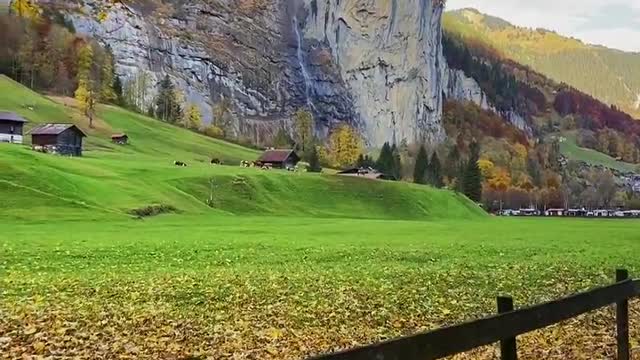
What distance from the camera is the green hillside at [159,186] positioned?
2987 inches

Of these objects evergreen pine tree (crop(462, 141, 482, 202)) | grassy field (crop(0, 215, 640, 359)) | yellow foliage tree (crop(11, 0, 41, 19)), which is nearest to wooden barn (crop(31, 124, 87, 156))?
grassy field (crop(0, 215, 640, 359))

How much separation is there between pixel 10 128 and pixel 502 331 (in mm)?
141021

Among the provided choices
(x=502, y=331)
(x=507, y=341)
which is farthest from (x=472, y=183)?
(x=502, y=331)

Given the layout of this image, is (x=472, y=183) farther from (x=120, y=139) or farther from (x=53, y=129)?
(x=53, y=129)

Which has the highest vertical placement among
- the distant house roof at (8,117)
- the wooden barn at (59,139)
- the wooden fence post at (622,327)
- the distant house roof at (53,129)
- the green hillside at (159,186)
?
the distant house roof at (8,117)

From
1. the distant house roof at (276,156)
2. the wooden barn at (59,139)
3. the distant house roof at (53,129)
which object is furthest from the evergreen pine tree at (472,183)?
the distant house roof at (53,129)

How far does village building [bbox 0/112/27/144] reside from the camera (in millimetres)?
132875

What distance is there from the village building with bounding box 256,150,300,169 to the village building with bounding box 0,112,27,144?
1963 inches

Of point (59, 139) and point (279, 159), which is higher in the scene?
point (59, 139)

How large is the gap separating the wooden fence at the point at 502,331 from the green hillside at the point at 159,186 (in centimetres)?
6225

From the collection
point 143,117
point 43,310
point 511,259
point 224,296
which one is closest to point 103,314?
point 43,310

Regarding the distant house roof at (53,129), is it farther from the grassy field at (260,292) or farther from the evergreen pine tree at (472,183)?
the evergreen pine tree at (472,183)

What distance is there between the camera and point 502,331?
770 centimetres

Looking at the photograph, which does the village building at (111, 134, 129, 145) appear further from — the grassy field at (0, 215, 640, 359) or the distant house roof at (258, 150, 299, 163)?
the grassy field at (0, 215, 640, 359)
